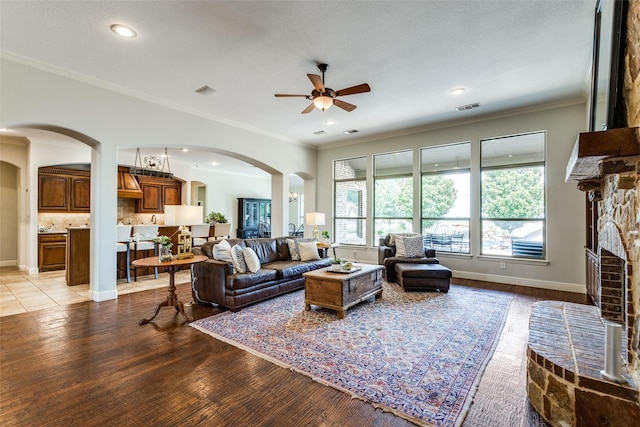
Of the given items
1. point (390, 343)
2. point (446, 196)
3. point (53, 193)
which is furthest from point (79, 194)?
point (446, 196)

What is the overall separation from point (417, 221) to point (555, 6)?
4466 millimetres

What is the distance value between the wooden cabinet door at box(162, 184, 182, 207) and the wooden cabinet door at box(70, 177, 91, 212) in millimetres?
2032

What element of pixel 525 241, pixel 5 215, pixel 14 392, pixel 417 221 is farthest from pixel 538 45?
pixel 5 215

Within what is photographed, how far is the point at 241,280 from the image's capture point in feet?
13.3

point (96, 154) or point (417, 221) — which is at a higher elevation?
point (96, 154)

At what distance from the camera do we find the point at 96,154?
4.44m

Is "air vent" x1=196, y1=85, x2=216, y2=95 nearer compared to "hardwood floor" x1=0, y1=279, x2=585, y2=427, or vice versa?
"hardwood floor" x1=0, y1=279, x2=585, y2=427

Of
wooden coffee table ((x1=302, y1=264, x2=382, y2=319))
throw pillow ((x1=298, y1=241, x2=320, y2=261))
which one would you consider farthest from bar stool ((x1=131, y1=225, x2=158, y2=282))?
wooden coffee table ((x1=302, y1=264, x2=382, y2=319))

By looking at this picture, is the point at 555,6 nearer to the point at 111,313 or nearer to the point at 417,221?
the point at 417,221

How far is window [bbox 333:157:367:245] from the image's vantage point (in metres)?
7.75

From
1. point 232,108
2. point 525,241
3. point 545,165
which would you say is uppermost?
point 232,108

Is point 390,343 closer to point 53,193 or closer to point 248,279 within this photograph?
point 248,279

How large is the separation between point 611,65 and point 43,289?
310 inches

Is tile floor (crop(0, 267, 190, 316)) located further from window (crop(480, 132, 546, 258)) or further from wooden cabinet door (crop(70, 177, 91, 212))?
window (crop(480, 132, 546, 258))
